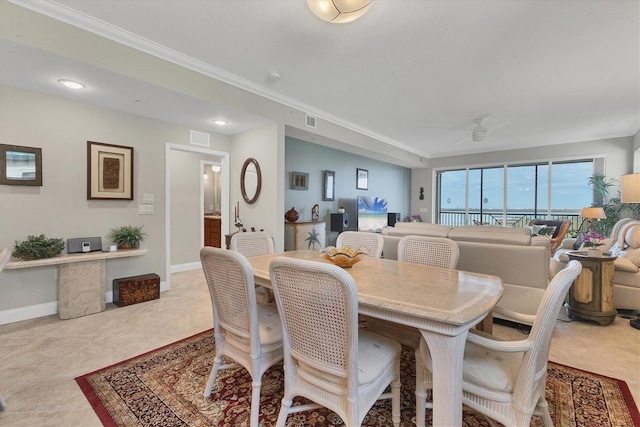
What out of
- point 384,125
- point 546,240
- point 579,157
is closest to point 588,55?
point 546,240

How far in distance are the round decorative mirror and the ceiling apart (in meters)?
0.54

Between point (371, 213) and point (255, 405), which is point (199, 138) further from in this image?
point (371, 213)

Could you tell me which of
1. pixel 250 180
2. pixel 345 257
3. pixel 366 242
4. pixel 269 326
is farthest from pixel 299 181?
pixel 269 326

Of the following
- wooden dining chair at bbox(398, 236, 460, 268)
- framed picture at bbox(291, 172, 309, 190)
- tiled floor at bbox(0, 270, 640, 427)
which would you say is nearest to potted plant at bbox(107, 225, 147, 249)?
tiled floor at bbox(0, 270, 640, 427)

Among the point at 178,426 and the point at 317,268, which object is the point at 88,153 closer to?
the point at 178,426

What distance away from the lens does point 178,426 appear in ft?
5.05

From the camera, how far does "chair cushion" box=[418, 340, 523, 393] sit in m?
1.20

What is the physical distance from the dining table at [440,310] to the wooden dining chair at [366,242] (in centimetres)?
78

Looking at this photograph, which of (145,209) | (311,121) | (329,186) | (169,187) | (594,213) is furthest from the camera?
(329,186)

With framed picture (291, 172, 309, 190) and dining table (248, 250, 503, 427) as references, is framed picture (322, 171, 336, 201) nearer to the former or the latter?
framed picture (291, 172, 309, 190)

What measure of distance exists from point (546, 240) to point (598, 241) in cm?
114

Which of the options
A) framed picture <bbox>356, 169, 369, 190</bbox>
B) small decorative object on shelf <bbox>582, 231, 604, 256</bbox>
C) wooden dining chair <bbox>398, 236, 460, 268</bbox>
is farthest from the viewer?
framed picture <bbox>356, 169, 369, 190</bbox>

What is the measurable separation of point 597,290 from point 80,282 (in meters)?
5.35

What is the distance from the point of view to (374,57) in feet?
9.24
